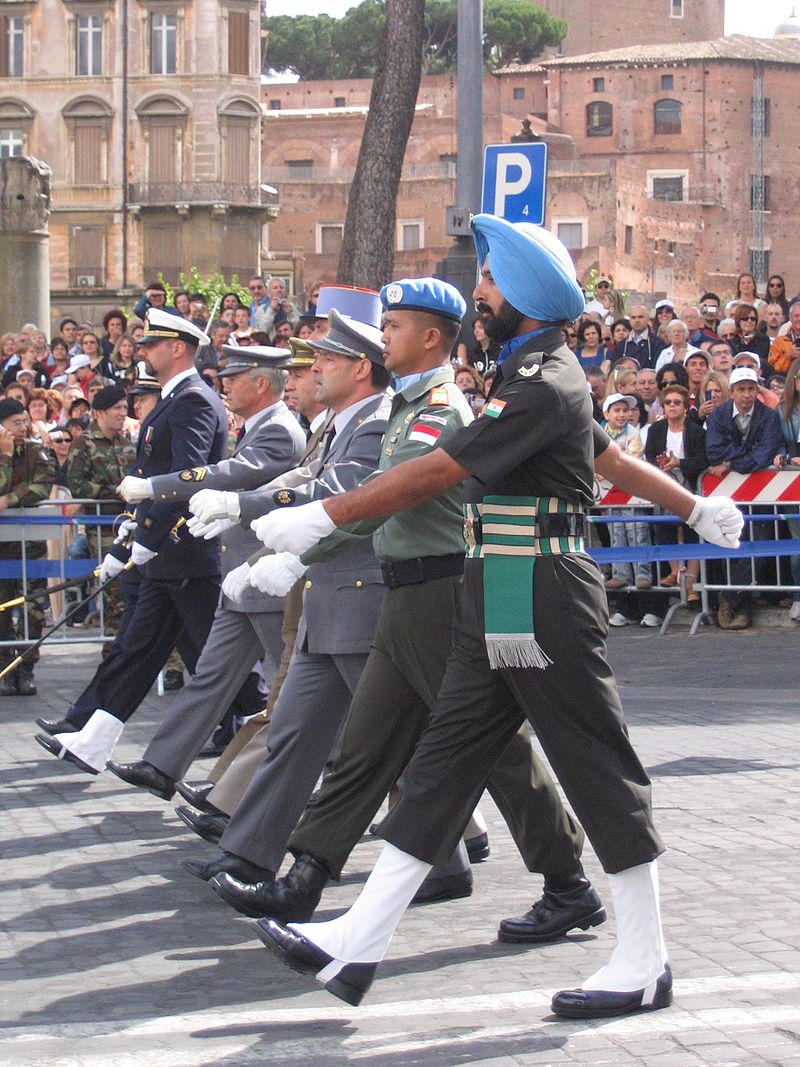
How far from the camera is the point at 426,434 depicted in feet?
18.4

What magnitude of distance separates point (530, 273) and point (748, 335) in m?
11.7

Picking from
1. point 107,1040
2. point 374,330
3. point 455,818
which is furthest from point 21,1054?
point 374,330

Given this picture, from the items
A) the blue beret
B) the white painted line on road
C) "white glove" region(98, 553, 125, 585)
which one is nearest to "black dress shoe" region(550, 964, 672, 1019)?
the white painted line on road

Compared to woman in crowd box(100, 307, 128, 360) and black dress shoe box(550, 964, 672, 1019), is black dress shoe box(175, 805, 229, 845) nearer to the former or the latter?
black dress shoe box(550, 964, 672, 1019)

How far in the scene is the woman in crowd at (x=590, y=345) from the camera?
17094 millimetres

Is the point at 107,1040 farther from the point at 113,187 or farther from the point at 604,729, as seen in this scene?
the point at 113,187

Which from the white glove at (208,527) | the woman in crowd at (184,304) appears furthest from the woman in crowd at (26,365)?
the white glove at (208,527)

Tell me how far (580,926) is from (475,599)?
134 centimetres

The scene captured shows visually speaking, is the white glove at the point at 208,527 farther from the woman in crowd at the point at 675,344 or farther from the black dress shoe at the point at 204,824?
the woman in crowd at the point at 675,344

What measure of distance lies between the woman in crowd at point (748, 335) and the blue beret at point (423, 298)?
1034cm

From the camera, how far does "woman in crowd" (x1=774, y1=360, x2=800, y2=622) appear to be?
13555 millimetres

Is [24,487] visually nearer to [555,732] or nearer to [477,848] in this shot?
[477,848]

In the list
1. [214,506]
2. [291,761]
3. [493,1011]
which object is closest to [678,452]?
[214,506]

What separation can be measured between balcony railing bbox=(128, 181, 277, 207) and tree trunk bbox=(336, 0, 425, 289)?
52.3 meters
